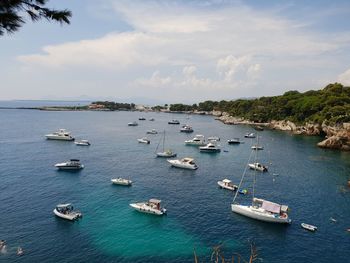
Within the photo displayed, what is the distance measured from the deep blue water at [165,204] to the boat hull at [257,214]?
34.4 inches

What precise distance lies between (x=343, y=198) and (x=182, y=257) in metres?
39.5

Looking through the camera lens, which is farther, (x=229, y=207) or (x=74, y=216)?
(x=229, y=207)

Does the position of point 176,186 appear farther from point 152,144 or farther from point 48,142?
point 48,142

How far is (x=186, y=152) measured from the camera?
111438mm

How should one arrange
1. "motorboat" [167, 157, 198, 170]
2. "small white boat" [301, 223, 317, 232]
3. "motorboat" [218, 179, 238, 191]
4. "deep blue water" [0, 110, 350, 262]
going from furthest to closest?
"motorboat" [167, 157, 198, 170], "motorboat" [218, 179, 238, 191], "small white boat" [301, 223, 317, 232], "deep blue water" [0, 110, 350, 262]

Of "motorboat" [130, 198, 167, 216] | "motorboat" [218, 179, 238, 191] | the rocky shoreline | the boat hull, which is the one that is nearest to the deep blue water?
the boat hull

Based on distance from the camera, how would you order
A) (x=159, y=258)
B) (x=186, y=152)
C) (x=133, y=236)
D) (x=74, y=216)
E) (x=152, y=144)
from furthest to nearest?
(x=152, y=144) < (x=186, y=152) < (x=74, y=216) < (x=133, y=236) < (x=159, y=258)

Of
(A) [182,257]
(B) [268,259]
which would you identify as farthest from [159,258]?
(B) [268,259]

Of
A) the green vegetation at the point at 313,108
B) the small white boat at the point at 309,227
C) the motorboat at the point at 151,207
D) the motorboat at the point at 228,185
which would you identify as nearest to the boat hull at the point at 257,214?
the small white boat at the point at 309,227

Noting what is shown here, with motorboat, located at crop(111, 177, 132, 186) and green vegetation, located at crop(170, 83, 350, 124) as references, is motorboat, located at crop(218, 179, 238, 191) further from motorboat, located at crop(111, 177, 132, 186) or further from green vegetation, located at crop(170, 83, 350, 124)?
green vegetation, located at crop(170, 83, 350, 124)

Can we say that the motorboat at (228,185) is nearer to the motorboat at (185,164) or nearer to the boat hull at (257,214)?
the boat hull at (257,214)

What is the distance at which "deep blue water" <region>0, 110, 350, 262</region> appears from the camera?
142ft

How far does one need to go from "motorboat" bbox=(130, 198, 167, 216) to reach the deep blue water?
1138 mm

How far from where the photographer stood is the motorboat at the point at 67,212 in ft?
167
